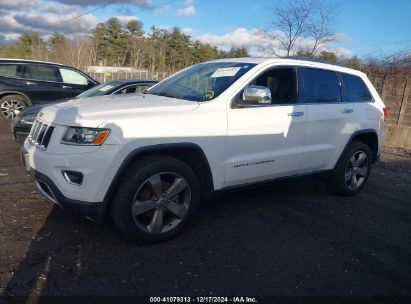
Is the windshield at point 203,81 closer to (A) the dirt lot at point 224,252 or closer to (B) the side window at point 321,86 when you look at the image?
(B) the side window at point 321,86

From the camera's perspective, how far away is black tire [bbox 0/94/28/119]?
398 inches

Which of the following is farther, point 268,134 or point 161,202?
point 268,134

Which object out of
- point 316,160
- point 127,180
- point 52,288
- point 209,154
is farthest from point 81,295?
point 316,160

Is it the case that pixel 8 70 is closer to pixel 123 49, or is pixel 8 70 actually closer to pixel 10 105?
pixel 10 105

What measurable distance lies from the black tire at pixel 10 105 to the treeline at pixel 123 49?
147 ft

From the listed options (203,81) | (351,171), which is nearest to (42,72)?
(203,81)

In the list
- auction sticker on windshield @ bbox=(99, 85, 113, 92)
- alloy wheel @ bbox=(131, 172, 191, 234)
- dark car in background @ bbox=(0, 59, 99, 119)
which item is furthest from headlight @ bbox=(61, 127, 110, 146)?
dark car in background @ bbox=(0, 59, 99, 119)

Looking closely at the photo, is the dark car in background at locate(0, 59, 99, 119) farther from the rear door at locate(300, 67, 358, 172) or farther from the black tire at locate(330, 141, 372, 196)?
the black tire at locate(330, 141, 372, 196)

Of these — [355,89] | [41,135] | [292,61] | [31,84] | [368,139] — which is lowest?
[368,139]

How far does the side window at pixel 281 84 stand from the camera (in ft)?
14.3

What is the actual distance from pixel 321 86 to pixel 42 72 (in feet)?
27.3

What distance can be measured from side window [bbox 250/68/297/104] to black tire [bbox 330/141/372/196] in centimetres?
126

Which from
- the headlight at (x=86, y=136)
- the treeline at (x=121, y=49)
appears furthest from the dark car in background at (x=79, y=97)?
the treeline at (x=121, y=49)

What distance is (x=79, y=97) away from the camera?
287 inches
